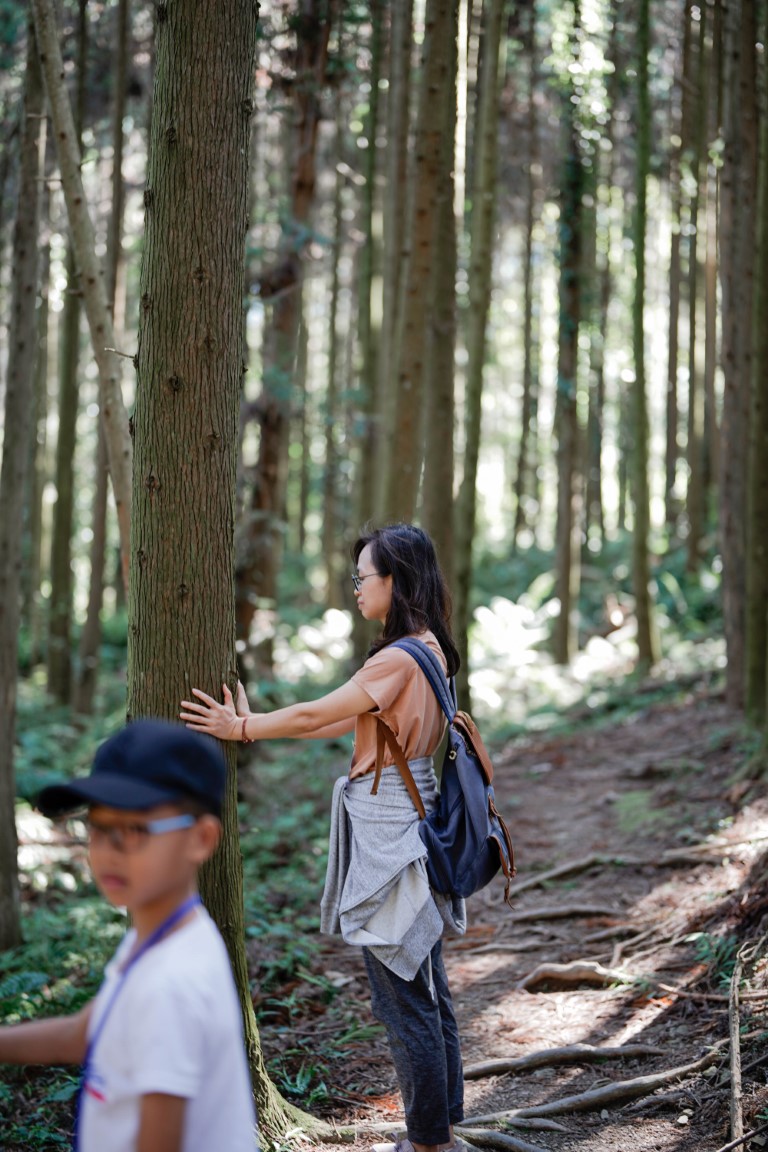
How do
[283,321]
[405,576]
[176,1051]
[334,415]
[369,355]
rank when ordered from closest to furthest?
[176,1051], [405,576], [283,321], [334,415], [369,355]

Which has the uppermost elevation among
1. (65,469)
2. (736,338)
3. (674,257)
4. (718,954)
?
(674,257)

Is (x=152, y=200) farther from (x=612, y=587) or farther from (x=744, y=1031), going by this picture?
(x=612, y=587)

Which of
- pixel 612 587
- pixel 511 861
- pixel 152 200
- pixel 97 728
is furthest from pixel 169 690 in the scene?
pixel 612 587

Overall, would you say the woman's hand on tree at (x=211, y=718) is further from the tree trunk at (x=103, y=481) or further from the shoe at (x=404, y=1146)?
the tree trunk at (x=103, y=481)

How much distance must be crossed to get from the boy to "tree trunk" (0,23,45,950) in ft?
17.4

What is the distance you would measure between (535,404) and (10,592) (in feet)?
69.6

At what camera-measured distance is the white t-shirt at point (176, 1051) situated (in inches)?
Answer: 70.2

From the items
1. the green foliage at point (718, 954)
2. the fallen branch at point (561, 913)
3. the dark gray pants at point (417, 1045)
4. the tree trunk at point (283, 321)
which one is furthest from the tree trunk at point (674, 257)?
the dark gray pants at point (417, 1045)

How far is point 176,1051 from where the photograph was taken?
1779mm

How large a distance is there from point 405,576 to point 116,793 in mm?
1820

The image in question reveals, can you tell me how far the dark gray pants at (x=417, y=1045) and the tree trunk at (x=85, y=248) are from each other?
2757 mm

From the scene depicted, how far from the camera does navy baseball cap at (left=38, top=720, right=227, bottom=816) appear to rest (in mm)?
1895

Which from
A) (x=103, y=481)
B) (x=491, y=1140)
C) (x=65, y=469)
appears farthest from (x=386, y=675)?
(x=65, y=469)

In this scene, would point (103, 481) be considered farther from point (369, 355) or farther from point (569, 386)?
point (569, 386)
